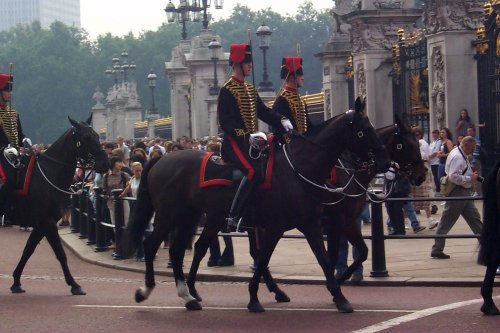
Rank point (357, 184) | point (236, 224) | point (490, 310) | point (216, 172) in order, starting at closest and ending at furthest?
point (490, 310) → point (236, 224) → point (216, 172) → point (357, 184)

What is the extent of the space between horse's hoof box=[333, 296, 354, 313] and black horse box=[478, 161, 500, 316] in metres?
1.25

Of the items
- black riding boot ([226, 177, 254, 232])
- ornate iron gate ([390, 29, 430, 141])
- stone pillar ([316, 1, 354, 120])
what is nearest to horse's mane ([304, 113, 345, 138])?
black riding boot ([226, 177, 254, 232])

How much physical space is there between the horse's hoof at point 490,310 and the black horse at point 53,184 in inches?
200

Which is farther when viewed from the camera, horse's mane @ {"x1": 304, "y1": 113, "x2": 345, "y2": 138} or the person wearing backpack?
the person wearing backpack

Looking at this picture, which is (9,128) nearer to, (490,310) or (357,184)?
(357,184)

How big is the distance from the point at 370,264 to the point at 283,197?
449cm

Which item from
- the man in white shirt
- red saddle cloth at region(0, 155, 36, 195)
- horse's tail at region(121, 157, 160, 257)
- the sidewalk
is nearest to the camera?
horse's tail at region(121, 157, 160, 257)

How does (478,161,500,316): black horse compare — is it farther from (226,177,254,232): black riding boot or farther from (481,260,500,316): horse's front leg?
(226,177,254,232): black riding boot

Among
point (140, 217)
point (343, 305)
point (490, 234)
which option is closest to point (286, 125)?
point (343, 305)

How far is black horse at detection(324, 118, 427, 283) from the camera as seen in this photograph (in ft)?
44.9

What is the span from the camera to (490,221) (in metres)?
12.1

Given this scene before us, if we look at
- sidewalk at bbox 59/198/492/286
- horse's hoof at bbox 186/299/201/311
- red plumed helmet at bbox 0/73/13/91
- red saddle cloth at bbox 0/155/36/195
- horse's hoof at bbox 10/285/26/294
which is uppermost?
red plumed helmet at bbox 0/73/13/91

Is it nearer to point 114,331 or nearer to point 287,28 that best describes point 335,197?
point 114,331

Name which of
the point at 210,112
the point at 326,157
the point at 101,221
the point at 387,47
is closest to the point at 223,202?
the point at 326,157
